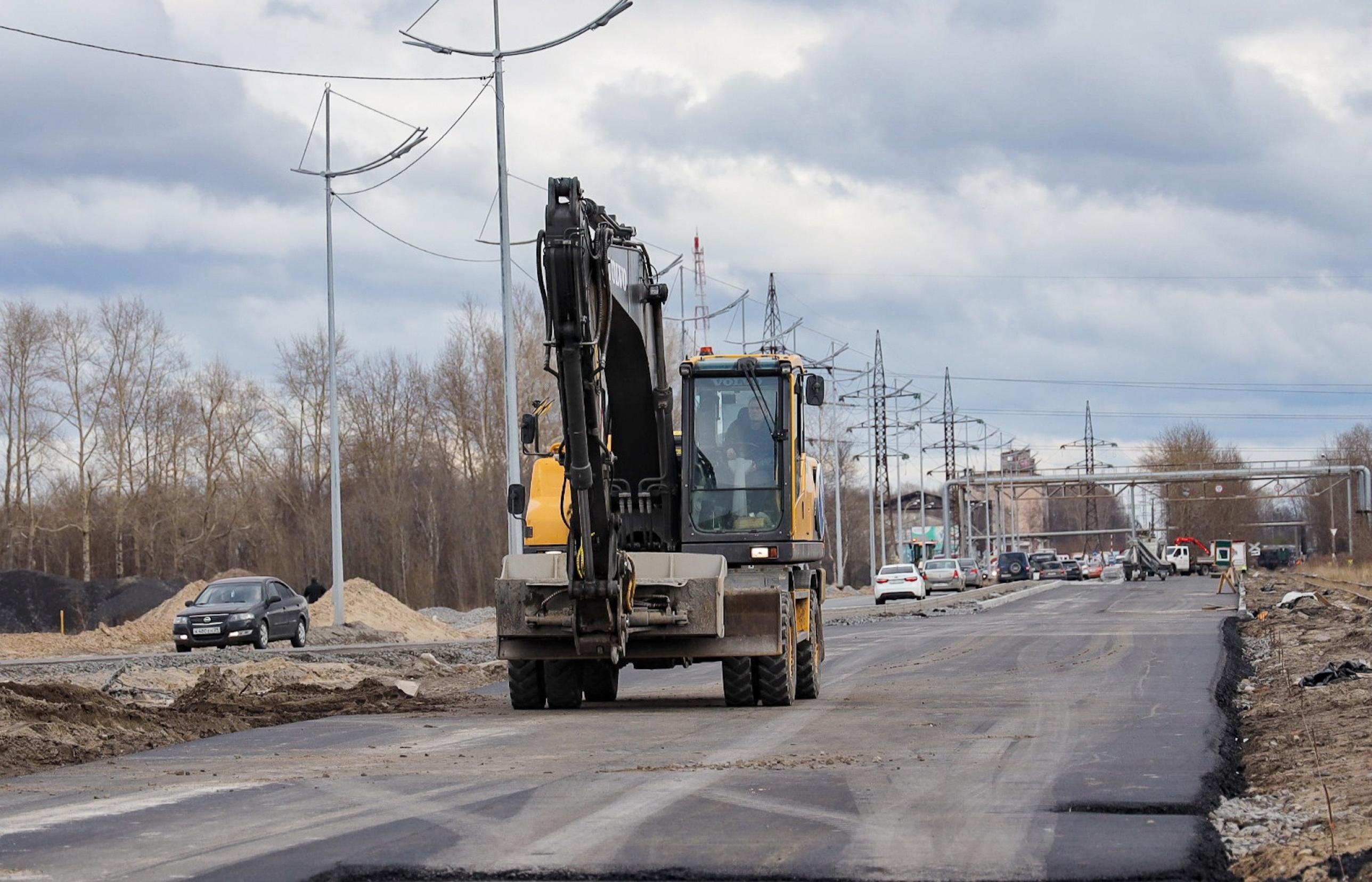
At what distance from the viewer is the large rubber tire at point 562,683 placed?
54.2 feet

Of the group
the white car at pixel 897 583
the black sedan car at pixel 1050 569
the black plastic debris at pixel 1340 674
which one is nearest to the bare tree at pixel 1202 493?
the black sedan car at pixel 1050 569

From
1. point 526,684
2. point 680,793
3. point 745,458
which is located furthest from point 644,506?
point 680,793

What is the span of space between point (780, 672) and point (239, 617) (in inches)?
801

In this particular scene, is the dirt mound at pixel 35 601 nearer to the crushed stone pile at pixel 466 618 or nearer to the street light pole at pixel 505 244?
the crushed stone pile at pixel 466 618

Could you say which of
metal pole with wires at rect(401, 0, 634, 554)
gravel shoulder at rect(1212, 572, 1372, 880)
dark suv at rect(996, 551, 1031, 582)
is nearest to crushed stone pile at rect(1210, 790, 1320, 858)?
gravel shoulder at rect(1212, 572, 1372, 880)

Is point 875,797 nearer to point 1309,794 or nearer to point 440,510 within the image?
point 1309,794

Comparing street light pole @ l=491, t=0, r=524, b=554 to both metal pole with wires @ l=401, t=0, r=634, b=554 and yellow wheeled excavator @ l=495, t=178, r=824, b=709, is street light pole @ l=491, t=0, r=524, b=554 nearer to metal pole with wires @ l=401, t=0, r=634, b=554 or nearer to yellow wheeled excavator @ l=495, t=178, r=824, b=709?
metal pole with wires @ l=401, t=0, r=634, b=554

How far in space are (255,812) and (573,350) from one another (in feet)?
19.2

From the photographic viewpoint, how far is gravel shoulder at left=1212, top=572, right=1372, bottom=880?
7.18m

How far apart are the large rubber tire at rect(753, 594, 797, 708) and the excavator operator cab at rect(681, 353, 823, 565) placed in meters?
0.83

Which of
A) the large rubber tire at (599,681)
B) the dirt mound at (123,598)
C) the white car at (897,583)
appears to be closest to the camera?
the large rubber tire at (599,681)

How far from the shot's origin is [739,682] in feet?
53.3

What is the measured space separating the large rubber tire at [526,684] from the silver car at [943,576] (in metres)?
58.7

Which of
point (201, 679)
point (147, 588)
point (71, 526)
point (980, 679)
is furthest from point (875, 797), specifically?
point (71, 526)
